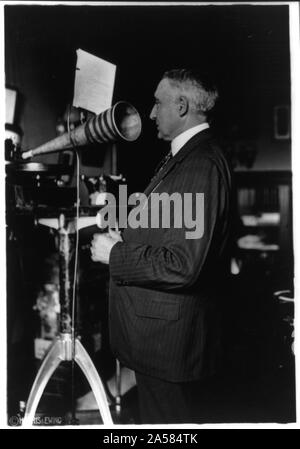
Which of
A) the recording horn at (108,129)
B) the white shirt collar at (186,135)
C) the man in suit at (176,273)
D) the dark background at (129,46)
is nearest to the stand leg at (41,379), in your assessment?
the man in suit at (176,273)

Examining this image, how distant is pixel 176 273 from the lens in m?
1.23

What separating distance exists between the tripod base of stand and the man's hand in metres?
0.43

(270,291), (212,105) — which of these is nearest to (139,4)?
(212,105)

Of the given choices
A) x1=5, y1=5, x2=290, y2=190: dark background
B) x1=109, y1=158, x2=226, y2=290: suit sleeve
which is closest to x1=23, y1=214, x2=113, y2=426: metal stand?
x1=109, y1=158, x2=226, y2=290: suit sleeve

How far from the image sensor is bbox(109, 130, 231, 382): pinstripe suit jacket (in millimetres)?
1243

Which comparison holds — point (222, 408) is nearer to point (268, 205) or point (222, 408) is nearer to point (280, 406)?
point (280, 406)

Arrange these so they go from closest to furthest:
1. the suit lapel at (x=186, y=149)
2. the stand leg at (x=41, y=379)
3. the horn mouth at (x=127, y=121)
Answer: the suit lapel at (x=186, y=149) → the horn mouth at (x=127, y=121) → the stand leg at (x=41, y=379)

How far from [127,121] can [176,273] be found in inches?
24.1

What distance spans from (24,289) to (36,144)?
→ 0.88m

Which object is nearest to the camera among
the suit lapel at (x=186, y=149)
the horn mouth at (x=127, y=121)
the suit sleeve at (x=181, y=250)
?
the suit sleeve at (x=181, y=250)

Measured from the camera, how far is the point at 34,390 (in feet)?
5.35

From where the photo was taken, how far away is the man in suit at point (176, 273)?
125 cm

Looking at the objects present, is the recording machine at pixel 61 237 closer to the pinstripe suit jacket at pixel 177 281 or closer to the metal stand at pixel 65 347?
the metal stand at pixel 65 347

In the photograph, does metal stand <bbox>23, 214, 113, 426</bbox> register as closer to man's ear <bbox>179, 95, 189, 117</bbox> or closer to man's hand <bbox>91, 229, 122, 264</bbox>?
man's hand <bbox>91, 229, 122, 264</bbox>
